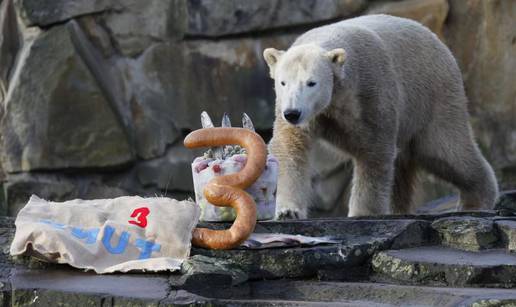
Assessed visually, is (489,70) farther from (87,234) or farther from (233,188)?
(87,234)

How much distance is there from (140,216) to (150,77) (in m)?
3.49

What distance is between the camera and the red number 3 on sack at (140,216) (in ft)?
11.7

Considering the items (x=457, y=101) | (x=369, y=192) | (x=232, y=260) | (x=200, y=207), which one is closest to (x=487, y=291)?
(x=232, y=260)

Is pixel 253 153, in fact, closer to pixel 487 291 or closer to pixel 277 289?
pixel 277 289

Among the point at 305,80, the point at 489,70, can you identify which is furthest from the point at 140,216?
the point at 489,70

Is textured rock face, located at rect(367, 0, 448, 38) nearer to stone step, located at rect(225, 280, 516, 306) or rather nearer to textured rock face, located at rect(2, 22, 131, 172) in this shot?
textured rock face, located at rect(2, 22, 131, 172)

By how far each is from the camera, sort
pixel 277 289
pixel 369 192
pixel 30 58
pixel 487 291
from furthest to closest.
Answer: pixel 30 58
pixel 369 192
pixel 277 289
pixel 487 291

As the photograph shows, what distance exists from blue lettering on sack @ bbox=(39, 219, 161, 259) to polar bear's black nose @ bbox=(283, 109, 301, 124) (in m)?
1.23

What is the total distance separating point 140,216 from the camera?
3.61 meters

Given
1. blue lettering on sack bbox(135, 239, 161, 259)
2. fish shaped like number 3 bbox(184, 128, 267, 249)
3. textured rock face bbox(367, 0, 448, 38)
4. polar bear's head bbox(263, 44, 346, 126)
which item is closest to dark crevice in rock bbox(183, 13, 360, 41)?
textured rock face bbox(367, 0, 448, 38)

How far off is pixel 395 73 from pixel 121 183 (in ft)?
8.27

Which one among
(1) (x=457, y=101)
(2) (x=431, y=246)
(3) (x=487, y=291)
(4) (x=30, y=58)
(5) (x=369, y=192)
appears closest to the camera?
(3) (x=487, y=291)

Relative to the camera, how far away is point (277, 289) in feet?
11.1

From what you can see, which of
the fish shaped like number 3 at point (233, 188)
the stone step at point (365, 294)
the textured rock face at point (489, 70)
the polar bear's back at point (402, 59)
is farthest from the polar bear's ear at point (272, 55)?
the textured rock face at point (489, 70)
